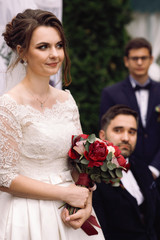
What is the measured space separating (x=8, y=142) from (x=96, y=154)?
54cm

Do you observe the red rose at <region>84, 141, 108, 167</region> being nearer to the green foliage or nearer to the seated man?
the seated man

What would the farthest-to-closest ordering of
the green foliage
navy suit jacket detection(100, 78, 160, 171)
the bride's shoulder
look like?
the green foliage → navy suit jacket detection(100, 78, 160, 171) → the bride's shoulder

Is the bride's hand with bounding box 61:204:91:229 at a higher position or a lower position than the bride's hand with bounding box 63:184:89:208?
lower

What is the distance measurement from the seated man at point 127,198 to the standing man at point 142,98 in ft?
2.49

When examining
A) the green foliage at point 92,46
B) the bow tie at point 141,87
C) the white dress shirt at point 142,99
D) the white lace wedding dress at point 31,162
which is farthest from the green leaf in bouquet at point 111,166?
the green foliage at point 92,46

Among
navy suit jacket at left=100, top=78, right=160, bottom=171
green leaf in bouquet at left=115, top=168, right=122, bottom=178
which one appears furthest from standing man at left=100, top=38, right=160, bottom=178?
green leaf in bouquet at left=115, top=168, right=122, bottom=178

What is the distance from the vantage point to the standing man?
4.41 m

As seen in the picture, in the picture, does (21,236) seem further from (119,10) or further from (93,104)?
(119,10)

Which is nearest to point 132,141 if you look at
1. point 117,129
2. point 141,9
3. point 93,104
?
point 117,129

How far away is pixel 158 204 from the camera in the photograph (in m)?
3.46

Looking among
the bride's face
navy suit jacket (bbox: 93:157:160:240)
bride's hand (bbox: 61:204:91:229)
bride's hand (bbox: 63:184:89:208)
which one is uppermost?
the bride's face

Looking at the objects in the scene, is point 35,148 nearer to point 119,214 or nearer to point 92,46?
point 119,214

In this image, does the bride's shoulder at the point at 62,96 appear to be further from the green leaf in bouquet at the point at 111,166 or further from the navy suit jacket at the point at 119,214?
the navy suit jacket at the point at 119,214

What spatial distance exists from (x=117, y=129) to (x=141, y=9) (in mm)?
4469
